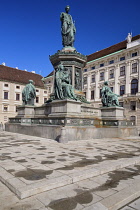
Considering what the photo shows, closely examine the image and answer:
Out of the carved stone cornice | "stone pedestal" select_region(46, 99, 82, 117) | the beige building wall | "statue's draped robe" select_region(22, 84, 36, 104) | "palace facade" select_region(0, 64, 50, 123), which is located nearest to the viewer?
"stone pedestal" select_region(46, 99, 82, 117)

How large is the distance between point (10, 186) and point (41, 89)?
58394 mm

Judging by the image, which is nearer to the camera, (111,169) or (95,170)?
(95,170)

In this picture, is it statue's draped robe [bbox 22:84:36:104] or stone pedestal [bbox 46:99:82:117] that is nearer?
stone pedestal [bbox 46:99:82:117]

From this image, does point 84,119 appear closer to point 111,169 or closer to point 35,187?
point 111,169

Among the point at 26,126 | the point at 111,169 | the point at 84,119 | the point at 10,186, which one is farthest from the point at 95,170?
the point at 26,126

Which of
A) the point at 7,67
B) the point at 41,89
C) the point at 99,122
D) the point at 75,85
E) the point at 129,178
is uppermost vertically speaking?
the point at 7,67

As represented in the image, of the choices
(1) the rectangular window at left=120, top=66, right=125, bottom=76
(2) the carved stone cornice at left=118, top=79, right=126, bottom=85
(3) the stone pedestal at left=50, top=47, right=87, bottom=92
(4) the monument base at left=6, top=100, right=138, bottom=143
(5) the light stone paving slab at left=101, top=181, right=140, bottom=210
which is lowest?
(5) the light stone paving slab at left=101, top=181, right=140, bottom=210

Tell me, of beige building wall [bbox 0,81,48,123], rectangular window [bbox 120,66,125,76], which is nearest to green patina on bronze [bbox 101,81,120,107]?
rectangular window [bbox 120,66,125,76]

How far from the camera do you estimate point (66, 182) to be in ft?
12.2

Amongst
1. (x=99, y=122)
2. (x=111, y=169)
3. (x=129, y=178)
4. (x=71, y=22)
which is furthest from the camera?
(x=71, y=22)

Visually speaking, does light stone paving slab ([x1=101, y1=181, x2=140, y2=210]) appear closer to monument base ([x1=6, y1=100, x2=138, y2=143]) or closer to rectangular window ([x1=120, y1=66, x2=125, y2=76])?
monument base ([x1=6, y1=100, x2=138, y2=143])

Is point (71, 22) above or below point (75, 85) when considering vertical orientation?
above

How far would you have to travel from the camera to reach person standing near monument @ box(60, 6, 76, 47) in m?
16.4

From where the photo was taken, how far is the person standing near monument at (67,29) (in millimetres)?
16422
